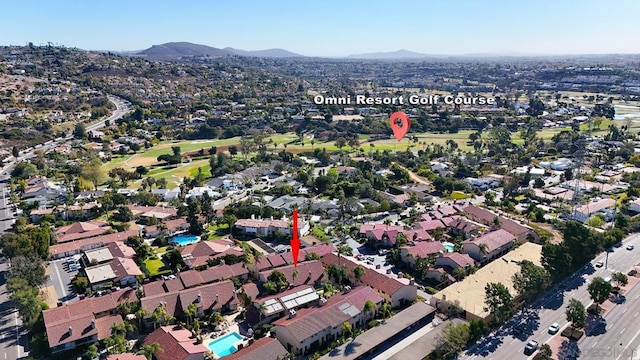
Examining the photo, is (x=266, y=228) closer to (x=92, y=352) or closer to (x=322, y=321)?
(x=322, y=321)

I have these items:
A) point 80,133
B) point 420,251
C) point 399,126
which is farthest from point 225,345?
point 80,133

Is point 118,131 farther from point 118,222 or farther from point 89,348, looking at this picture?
point 89,348

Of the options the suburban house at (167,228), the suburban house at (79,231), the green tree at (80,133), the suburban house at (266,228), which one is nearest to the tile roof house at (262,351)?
the suburban house at (266,228)

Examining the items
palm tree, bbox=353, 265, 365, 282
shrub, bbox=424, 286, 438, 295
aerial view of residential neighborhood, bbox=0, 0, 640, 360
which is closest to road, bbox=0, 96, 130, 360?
aerial view of residential neighborhood, bbox=0, 0, 640, 360

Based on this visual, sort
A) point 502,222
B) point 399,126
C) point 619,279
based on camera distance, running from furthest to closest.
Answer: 1. point 399,126
2. point 502,222
3. point 619,279

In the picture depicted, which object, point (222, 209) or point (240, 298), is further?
point (222, 209)

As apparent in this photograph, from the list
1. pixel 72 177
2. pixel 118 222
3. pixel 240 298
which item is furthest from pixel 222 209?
pixel 72 177
